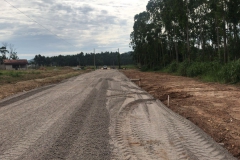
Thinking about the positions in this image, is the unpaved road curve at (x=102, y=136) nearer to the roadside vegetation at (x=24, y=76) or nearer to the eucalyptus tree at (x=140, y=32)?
the roadside vegetation at (x=24, y=76)

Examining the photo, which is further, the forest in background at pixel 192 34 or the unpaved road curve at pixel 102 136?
the forest in background at pixel 192 34

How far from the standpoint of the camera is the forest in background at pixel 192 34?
26.6m

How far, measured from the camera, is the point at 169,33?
48.3m

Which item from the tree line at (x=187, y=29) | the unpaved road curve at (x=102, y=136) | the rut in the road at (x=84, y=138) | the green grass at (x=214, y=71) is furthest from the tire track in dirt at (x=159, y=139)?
the tree line at (x=187, y=29)

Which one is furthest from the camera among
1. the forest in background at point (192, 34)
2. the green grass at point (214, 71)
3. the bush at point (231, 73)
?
the forest in background at point (192, 34)

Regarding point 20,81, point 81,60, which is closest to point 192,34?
point 20,81

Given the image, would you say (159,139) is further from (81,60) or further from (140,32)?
(81,60)

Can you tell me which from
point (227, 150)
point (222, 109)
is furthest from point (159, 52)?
point (227, 150)

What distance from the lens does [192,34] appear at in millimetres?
53281

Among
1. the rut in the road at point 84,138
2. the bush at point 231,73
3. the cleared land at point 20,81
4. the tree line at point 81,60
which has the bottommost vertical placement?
the rut in the road at point 84,138

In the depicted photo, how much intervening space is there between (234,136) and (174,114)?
3014 mm

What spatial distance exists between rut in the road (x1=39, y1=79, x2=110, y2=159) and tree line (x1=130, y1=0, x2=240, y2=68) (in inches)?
809

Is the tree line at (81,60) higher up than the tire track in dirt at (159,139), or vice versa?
the tree line at (81,60)

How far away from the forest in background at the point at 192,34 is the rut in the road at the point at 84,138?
47.0 feet
